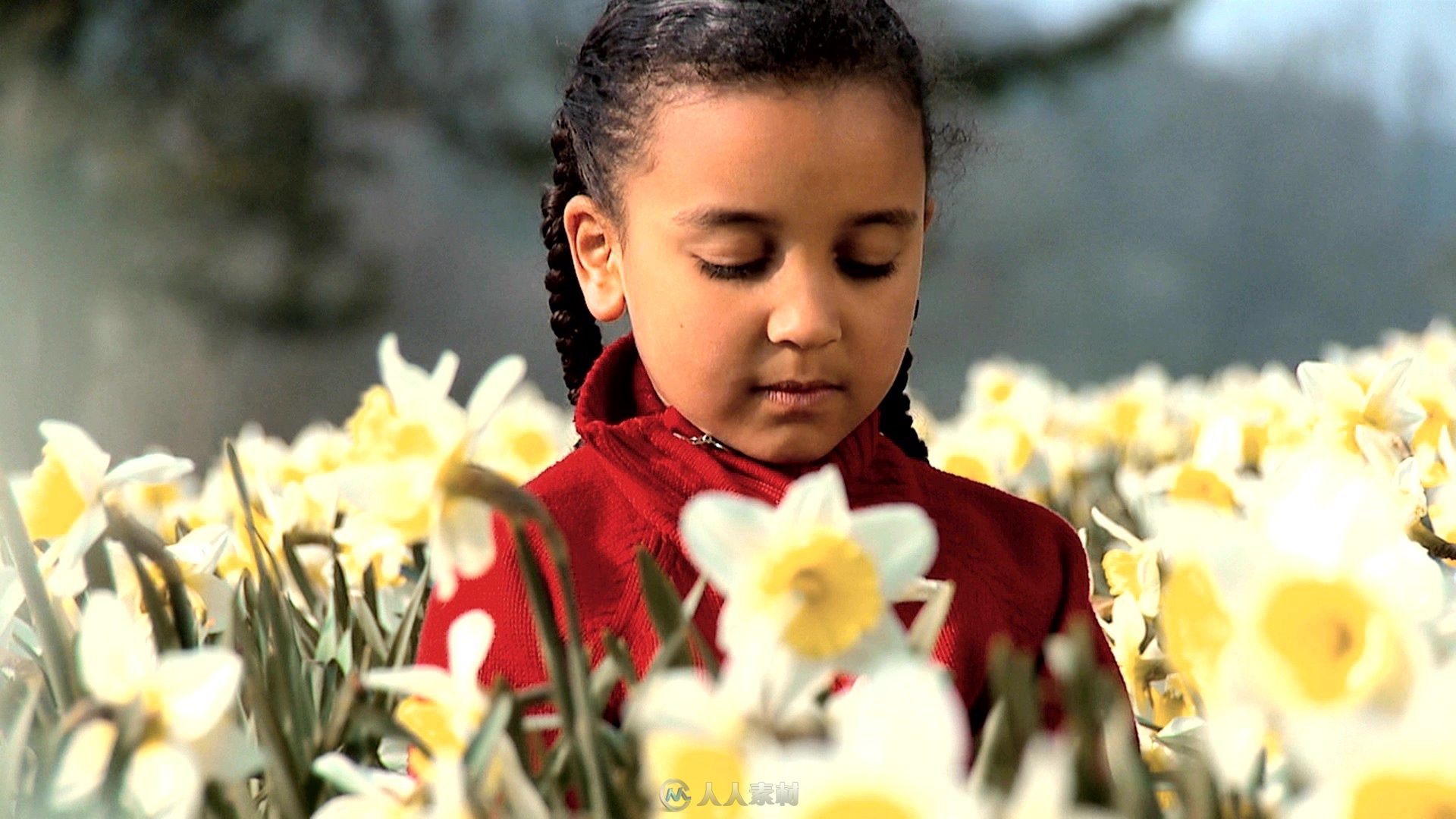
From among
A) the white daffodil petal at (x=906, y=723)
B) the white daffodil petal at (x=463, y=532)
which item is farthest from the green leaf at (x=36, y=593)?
the white daffodil petal at (x=906, y=723)

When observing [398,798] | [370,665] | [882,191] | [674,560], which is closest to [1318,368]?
[882,191]

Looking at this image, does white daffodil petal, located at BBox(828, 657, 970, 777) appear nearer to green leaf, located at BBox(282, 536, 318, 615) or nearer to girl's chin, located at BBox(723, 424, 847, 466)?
girl's chin, located at BBox(723, 424, 847, 466)

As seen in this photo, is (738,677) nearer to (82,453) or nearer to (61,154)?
(82,453)

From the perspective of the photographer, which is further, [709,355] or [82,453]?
[709,355]


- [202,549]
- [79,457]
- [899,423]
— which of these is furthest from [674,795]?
[899,423]

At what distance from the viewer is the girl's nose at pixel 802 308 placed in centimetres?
108

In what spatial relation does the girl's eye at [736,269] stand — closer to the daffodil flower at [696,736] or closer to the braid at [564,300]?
the braid at [564,300]

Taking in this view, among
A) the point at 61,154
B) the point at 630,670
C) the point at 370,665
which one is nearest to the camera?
the point at 630,670

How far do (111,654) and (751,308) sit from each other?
20.3 inches

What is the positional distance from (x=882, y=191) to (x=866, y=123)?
5 cm

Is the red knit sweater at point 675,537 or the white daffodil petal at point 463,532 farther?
the red knit sweater at point 675,537

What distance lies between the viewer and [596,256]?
4.32ft

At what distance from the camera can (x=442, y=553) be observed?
75cm

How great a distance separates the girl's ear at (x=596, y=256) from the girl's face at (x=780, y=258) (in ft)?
0.33
